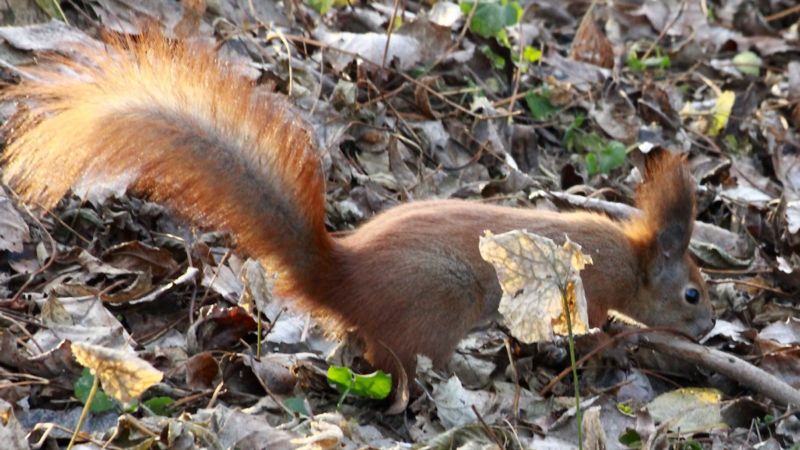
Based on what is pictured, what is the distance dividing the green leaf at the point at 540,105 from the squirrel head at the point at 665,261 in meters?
1.23

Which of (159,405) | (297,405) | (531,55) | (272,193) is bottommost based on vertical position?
(531,55)

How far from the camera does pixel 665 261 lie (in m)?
4.29

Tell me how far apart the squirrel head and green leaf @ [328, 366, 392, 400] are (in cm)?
138

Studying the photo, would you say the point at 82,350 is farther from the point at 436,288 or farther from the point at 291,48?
the point at 291,48

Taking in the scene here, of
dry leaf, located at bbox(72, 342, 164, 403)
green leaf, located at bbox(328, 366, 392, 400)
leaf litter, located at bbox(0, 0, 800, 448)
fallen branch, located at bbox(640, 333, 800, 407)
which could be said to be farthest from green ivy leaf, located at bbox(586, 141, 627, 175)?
dry leaf, located at bbox(72, 342, 164, 403)

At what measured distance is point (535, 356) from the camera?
3936 mm

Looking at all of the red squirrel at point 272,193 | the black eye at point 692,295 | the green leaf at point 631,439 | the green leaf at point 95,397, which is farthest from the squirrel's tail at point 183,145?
the black eye at point 692,295

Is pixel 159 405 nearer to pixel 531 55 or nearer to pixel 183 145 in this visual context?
pixel 183 145

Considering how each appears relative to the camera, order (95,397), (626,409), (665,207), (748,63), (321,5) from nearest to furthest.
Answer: (95,397) → (626,409) → (665,207) → (321,5) → (748,63)

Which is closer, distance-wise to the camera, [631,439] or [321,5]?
[631,439]

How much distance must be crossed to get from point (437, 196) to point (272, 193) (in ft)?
5.53

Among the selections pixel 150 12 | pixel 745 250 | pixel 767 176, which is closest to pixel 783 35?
pixel 767 176

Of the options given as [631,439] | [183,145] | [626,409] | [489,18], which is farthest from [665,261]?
[183,145]

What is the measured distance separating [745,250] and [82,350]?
10.8 ft
